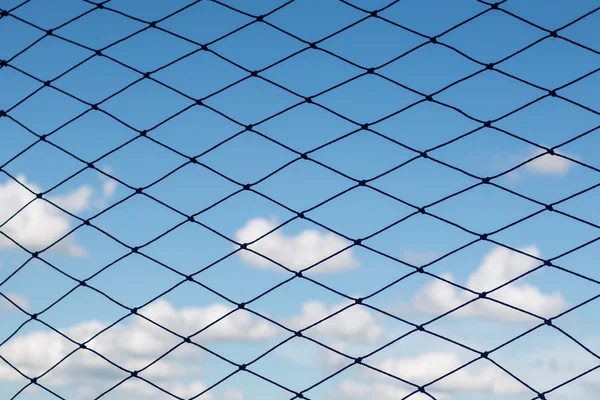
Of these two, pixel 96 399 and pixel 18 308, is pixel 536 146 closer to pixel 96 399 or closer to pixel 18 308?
pixel 96 399

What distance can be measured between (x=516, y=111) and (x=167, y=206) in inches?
46.8

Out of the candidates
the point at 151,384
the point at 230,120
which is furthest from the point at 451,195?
the point at 151,384

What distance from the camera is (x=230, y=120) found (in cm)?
296

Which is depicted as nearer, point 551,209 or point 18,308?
point 551,209

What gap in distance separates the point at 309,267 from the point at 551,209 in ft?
2.63

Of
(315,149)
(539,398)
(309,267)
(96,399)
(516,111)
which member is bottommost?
(96,399)

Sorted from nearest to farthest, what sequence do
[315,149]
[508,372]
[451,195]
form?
1. [508,372]
2. [451,195]
3. [315,149]

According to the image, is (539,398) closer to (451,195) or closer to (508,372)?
(508,372)

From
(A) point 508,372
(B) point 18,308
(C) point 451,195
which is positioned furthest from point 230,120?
(A) point 508,372

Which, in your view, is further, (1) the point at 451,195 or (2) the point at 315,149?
(2) the point at 315,149

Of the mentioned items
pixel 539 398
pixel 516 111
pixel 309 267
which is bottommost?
pixel 539 398

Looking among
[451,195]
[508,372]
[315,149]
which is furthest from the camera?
[315,149]

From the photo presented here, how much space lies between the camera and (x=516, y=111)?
9.01ft

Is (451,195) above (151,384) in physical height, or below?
above
